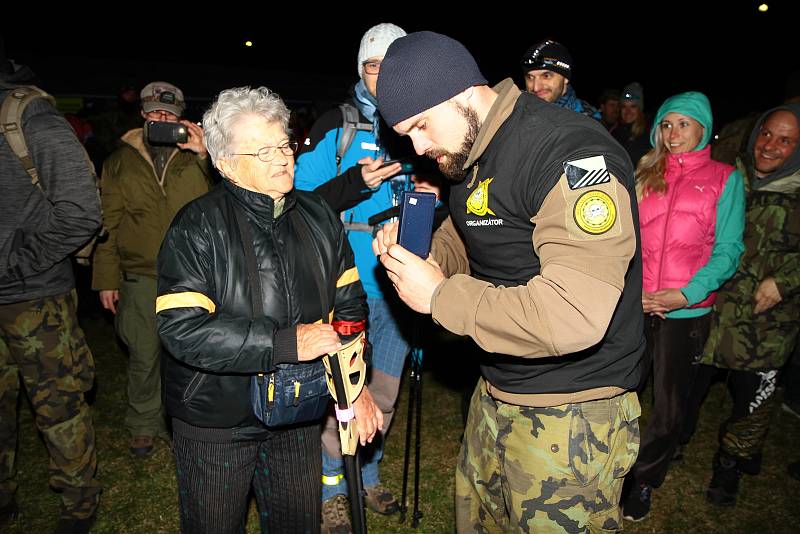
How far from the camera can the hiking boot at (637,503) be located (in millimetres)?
3648

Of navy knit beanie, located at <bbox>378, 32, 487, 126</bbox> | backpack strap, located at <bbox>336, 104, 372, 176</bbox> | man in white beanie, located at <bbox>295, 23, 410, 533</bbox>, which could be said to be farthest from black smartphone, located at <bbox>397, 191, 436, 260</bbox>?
backpack strap, located at <bbox>336, 104, 372, 176</bbox>

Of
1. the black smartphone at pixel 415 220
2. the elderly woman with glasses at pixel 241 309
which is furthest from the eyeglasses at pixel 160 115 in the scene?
the black smartphone at pixel 415 220

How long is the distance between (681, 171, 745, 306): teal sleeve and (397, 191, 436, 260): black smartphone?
2014 millimetres

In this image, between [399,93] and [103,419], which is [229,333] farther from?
[103,419]

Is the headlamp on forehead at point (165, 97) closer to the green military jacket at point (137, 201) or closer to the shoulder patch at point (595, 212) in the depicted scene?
the green military jacket at point (137, 201)

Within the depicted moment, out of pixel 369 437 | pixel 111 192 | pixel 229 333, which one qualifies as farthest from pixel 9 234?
pixel 369 437

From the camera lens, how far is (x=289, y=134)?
233 centimetres

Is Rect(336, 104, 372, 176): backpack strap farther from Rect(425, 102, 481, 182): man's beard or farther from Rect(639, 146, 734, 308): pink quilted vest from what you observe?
Rect(639, 146, 734, 308): pink quilted vest

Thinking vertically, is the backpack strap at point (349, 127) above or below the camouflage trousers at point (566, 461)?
above

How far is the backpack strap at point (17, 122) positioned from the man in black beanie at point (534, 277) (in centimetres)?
203

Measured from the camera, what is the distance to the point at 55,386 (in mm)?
3064

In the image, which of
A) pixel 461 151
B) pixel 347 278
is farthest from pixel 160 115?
pixel 461 151

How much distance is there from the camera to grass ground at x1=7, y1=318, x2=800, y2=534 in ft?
11.9

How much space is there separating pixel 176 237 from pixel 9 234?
144 centimetres
